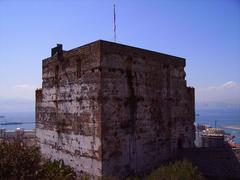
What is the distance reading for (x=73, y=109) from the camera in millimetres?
17125

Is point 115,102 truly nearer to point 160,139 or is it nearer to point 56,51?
point 160,139

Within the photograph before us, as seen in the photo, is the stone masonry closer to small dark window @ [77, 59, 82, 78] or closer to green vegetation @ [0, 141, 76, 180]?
small dark window @ [77, 59, 82, 78]

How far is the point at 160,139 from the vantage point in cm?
1906

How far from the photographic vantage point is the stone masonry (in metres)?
15.4

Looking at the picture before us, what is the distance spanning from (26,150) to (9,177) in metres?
1.17

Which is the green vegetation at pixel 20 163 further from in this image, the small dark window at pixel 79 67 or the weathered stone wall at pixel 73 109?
the small dark window at pixel 79 67

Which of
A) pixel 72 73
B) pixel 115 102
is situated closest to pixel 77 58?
pixel 72 73

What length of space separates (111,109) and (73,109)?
2561 mm

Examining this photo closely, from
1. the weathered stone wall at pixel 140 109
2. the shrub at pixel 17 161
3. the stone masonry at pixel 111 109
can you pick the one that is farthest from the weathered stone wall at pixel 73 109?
the shrub at pixel 17 161

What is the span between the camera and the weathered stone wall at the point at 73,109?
15.5m

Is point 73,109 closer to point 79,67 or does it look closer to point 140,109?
point 79,67

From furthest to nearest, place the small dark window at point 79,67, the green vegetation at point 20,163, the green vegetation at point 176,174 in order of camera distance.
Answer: the small dark window at point 79,67 → the green vegetation at point 176,174 → the green vegetation at point 20,163

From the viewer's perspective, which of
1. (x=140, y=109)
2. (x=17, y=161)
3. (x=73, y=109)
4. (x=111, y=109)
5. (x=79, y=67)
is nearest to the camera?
(x=17, y=161)

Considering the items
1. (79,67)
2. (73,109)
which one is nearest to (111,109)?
(73,109)
